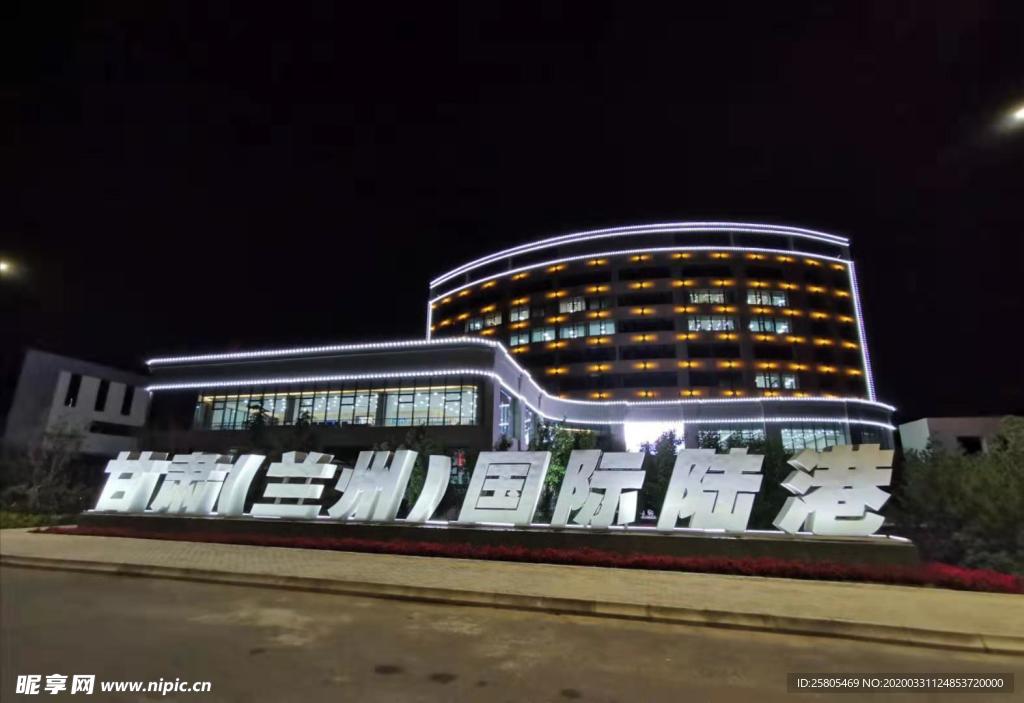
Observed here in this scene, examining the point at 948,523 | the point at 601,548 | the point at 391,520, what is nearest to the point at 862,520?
the point at 948,523

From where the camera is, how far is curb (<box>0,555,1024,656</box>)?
8.08 meters

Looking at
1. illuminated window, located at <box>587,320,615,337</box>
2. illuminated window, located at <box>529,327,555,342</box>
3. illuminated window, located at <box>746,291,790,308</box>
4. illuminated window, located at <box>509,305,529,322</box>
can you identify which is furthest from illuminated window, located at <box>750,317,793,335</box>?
illuminated window, located at <box>509,305,529,322</box>

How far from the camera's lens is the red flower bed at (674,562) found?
11.9 meters

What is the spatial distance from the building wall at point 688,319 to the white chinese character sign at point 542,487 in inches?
2495

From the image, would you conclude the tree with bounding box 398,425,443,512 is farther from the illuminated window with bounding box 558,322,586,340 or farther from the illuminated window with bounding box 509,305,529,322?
the illuminated window with bounding box 509,305,529,322

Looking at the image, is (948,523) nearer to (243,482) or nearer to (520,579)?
(520,579)

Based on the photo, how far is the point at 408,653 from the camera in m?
7.14

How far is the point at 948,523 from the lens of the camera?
14.5 meters

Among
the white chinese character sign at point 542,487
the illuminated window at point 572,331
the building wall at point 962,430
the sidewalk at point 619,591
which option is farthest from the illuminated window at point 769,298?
the sidewalk at point 619,591

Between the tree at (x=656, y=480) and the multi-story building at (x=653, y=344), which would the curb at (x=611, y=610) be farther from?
the multi-story building at (x=653, y=344)

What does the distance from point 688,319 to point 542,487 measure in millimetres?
69366

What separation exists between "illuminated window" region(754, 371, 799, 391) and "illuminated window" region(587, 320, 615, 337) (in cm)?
2271

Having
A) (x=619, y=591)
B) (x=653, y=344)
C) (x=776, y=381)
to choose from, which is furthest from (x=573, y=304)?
(x=619, y=591)

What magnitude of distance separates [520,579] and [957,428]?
62.7 metres
